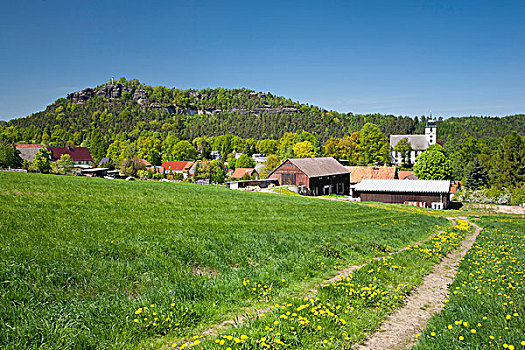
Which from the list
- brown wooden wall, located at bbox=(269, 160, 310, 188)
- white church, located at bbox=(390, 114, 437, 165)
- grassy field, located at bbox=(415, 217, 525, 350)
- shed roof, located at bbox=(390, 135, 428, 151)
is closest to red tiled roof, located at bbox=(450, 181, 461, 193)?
brown wooden wall, located at bbox=(269, 160, 310, 188)

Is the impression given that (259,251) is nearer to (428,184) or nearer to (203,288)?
(203,288)

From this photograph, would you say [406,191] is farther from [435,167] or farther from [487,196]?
[435,167]

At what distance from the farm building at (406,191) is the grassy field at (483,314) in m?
49.1

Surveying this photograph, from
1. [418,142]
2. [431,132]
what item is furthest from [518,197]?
[431,132]

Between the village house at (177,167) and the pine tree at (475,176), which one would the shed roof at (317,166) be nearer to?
the pine tree at (475,176)

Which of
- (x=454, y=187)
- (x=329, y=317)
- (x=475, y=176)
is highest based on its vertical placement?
(x=475, y=176)

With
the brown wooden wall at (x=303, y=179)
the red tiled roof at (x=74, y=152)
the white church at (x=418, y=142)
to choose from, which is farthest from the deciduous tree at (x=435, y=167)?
the red tiled roof at (x=74, y=152)

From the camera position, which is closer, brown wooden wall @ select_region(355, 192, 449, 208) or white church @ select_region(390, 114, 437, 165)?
brown wooden wall @ select_region(355, 192, 449, 208)

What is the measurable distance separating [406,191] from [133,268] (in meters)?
56.7

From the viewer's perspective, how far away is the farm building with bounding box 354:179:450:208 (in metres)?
56.3

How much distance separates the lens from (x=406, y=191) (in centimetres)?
5778

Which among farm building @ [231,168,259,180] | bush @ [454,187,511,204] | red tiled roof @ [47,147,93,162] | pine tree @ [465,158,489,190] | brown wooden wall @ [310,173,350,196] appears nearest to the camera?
brown wooden wall @ [310,173,350,196]

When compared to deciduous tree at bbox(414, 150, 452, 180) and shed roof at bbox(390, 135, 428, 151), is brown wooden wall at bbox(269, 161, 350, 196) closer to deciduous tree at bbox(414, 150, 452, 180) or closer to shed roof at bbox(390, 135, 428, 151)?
deciduous tree at bbox(414, 150, 452, 180)

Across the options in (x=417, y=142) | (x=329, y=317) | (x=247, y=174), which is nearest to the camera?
(x=329, y=317)
